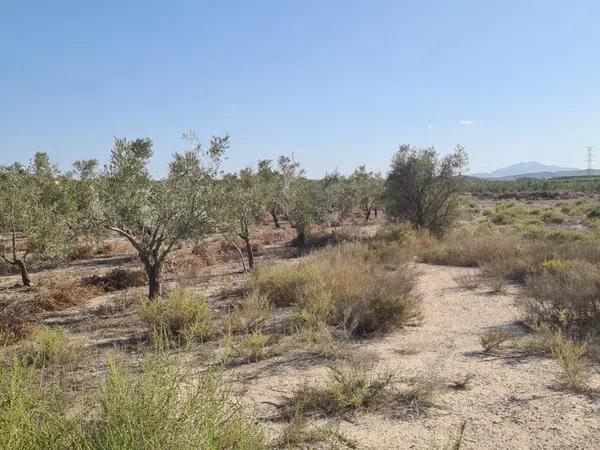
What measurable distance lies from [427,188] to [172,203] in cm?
1506

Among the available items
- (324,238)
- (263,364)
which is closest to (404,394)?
(263,364)

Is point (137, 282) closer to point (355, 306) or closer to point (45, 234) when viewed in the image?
point (45, 234)

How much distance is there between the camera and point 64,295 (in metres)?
12.8

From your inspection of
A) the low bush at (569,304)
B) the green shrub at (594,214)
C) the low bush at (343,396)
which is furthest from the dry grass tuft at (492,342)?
the green shrub at (594,214)

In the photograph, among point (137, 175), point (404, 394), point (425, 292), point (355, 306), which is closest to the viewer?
point (404, 394)

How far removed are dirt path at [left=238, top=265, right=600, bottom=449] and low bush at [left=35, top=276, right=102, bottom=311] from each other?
25.3 feet

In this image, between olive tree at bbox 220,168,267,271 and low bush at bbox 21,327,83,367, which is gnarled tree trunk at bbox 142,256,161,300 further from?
low bush at bbox 21,327,83,367

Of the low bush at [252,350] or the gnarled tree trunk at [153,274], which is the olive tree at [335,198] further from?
the low bush at [252,350]

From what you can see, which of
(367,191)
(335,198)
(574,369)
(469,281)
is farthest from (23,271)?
(367,191)

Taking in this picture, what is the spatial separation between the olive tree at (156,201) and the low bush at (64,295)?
2904mm

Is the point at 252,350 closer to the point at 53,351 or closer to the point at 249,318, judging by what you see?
the point at 249,318

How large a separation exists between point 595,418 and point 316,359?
3.45 meters

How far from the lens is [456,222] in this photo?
23125mm

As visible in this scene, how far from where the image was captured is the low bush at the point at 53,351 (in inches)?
271
